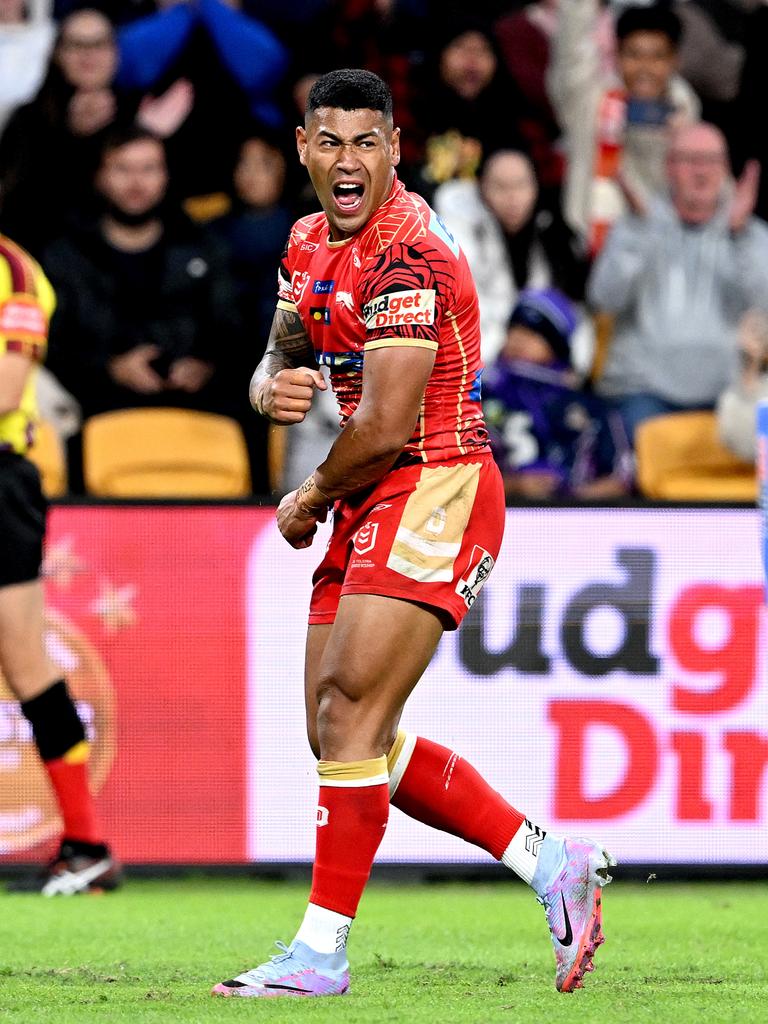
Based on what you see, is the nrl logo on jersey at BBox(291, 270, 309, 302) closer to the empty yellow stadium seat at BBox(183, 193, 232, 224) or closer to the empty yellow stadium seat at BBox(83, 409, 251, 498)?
the empty yellow stadium seat at BBox(83, 409, 251, 498)

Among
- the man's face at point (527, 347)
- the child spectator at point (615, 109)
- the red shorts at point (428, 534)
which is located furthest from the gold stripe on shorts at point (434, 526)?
the child spectator at point (615, 109)

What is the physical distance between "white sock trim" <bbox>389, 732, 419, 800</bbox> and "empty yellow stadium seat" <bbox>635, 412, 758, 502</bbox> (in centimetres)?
427

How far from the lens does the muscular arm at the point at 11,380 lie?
254 inches

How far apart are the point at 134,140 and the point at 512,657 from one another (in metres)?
3.68

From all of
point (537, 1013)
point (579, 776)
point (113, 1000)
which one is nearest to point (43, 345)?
point (579, 776)

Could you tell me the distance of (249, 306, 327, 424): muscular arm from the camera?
171 inches

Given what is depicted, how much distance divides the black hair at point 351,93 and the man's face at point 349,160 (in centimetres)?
2

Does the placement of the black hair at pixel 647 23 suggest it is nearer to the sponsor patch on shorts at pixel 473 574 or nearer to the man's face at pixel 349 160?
the man's face at pixel 349 160

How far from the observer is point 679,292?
30.6 ft

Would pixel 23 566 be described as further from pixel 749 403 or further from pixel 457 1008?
pixel 749 403

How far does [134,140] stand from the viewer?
30.1 ft

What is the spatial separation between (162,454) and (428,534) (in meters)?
4.54

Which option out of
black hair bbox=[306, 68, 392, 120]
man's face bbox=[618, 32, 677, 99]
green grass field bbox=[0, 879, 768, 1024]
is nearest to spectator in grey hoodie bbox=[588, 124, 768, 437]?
man's face bbox=[618, 32, 677, 99]

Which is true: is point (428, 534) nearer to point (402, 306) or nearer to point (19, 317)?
point (402, 306)
